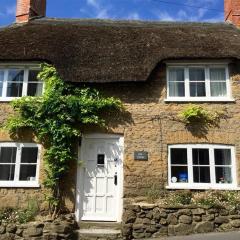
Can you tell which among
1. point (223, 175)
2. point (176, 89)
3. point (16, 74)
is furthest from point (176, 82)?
point (16, 74)

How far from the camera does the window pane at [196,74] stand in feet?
38.5

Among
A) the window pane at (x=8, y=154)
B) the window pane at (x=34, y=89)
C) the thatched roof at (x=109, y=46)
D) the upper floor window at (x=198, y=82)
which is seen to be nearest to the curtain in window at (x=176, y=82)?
the upper floor window at (x=198, y=82)

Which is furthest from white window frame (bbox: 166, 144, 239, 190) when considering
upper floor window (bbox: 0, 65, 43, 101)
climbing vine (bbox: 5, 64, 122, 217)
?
upper floor window (bbox: 0, 65, 43, 101)

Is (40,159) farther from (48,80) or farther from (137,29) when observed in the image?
(137,29)

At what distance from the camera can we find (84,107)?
1084 cm

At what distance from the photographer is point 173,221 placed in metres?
9.64

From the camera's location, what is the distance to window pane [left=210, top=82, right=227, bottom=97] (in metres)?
11.6

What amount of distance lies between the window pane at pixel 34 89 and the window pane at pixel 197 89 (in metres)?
4.86

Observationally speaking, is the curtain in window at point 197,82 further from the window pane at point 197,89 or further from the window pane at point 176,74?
the window pane at point 176,74

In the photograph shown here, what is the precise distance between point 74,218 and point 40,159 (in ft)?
6.67

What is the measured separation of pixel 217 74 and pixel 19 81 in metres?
6.41

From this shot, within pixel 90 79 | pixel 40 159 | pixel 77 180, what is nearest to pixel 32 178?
pixel 40 159

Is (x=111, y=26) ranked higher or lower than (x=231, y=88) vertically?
higher

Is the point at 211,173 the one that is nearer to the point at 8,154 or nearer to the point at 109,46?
the point at 109,46
